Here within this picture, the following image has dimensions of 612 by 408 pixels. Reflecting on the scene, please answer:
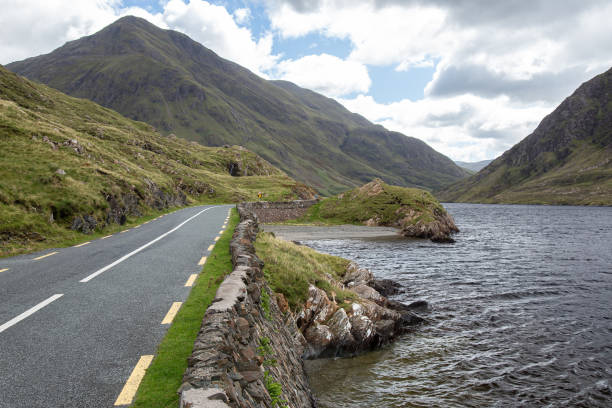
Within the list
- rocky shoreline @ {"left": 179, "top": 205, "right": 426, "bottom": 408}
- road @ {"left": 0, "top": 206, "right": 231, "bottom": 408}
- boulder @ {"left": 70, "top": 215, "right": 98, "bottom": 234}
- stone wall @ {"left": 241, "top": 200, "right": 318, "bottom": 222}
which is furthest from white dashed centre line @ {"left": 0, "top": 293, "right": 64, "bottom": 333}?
stone wall @ {"left": 241, "top": 200, "right": 318, "bottom": 222}

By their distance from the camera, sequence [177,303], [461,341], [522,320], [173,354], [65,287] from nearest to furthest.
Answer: [173,354]
[177,303]
[65,287]
[461,341]
[522,320]

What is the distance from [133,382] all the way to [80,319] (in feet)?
11.8

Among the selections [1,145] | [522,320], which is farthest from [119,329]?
[1,145]

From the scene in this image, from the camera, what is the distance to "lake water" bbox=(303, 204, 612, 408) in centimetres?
1107

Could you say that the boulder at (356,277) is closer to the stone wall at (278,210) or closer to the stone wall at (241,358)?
the stone wall at (241,358)

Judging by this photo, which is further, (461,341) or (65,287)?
(461,341)

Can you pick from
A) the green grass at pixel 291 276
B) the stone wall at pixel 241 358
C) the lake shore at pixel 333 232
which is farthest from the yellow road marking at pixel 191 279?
the lake shore at pixel 333 232

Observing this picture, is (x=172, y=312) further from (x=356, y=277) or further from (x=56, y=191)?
(x=56, y=191)

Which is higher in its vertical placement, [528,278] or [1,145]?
[1,145]

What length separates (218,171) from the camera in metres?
120

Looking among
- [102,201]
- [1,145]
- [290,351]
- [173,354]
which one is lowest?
[290,351]

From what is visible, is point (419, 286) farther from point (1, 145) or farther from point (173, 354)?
point (1, 145)

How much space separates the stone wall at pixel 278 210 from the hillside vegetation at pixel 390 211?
183 centimetres

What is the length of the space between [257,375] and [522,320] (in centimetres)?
1811
